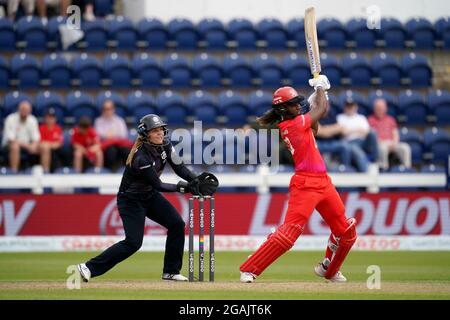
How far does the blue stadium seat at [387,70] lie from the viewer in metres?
21.4

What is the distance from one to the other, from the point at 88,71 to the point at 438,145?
23.4ft

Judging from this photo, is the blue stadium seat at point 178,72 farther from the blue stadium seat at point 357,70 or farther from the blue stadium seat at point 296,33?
the blue stadium seat at point 357,70

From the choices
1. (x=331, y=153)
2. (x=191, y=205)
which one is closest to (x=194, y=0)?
(x=331, y=153)

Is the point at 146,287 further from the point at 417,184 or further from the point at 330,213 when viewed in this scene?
the point at 417,184

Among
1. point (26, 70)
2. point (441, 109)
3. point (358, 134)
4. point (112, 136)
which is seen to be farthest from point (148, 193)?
point (441, 109)

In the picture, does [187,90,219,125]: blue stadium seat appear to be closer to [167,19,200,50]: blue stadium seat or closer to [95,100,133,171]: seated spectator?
[95,100,133,171]: seated spectator

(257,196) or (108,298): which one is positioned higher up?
(257,196)

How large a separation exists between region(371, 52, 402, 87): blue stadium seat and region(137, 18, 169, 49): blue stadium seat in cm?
448

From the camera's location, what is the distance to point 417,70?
21.5m

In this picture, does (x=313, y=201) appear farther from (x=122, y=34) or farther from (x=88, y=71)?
(x=122, y=34)

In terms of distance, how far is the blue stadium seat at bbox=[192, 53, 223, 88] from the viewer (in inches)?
814

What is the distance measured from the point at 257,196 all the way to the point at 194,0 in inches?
259

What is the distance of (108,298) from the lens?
32.4 feet

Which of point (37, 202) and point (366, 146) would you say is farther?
point (366, 146)
